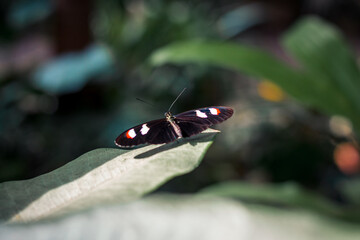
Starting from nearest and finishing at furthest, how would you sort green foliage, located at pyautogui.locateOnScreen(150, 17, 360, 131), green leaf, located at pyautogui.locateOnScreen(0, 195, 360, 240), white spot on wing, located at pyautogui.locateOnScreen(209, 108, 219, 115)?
green leaf, located at pyautogui.locateOnScreen(0, 195, 360, 240), white spot on wing, located at pyautogui.locateOnScreen(209, 108, 219, 115), green foliage, located at pyautogui.locateOnScreen(150, 17, 360, 131)

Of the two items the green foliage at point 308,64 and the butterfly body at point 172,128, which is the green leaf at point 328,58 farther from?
the butterfly body at point 172,128

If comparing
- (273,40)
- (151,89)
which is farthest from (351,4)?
(151,89)

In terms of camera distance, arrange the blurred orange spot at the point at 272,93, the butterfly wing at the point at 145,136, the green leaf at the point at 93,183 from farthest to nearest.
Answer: the blurred orange spot at the point at 272,93
the butterfly wing at the point at 145,136
the green leaf at the point at 93,183

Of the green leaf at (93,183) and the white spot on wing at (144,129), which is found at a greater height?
the white spot on wing at (144,129)

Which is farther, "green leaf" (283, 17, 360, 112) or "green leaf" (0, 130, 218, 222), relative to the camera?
"green leaf" (283, 17, 360, 112)

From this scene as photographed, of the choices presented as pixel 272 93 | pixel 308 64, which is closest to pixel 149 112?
pixel 272 93

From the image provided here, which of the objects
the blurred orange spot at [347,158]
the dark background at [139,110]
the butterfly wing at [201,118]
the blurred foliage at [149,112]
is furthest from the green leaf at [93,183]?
the blurred orange spot at [347,158]

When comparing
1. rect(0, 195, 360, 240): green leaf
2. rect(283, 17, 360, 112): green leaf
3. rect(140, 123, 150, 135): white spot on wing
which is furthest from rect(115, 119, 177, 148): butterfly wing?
rect(283, 17, 360, 112): green leaf

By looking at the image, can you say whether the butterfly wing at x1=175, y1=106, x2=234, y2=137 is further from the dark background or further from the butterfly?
the dark background

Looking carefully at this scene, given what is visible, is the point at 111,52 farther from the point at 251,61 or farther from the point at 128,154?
the point at 128,154
